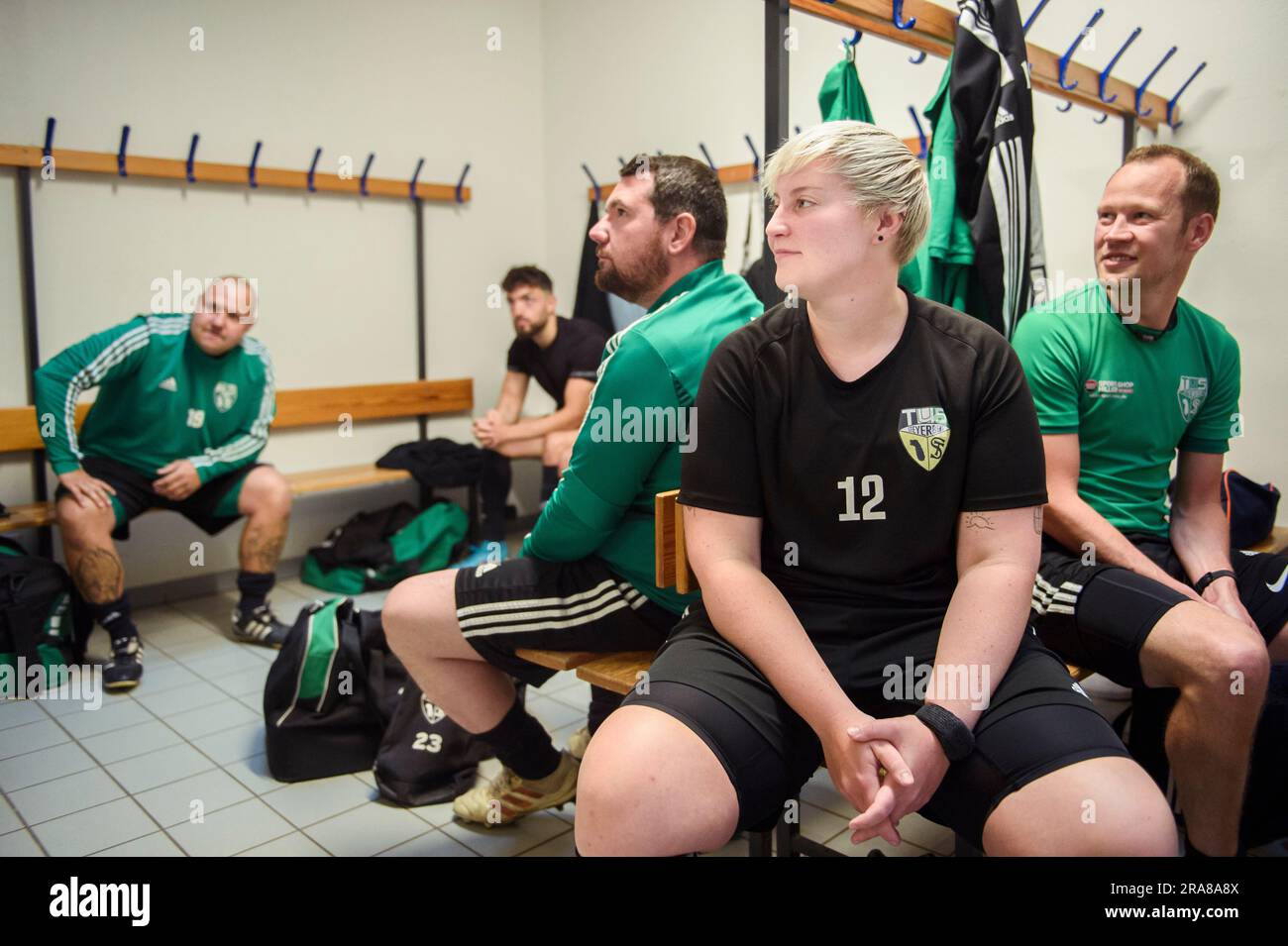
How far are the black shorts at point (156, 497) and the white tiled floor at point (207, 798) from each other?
695mm

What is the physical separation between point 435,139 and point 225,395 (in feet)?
6.38

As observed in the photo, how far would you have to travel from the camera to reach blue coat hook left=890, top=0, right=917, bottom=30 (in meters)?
1.94

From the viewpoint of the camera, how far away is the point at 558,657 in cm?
174

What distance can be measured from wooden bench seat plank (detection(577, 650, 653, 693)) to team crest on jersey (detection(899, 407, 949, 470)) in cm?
Result: 60

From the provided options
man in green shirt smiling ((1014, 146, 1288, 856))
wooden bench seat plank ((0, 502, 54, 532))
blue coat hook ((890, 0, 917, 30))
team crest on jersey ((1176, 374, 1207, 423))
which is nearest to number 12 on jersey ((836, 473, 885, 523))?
man in green shirt smiling ((1014, 146, 1288, 856))

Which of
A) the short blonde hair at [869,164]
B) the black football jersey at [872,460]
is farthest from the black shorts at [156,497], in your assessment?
the short blonde hair at [869,164]

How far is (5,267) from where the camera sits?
3.49 meters

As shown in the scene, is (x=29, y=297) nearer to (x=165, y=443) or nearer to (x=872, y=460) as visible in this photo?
(x=165, y=443)

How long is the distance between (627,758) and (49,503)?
3.20 metres

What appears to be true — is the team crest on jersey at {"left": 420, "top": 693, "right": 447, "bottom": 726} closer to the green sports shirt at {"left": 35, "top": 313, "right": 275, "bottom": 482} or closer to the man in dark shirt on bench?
the green sports shirt at {"left": 35, "top": 313, "right": 275, "bottom": 482}

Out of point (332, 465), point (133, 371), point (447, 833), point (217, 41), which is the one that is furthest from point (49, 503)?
point (447, 833)

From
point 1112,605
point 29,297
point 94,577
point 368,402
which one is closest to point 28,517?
point 94,577

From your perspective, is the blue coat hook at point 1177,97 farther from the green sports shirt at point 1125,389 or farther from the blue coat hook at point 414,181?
the blue coat hook at point 414,181

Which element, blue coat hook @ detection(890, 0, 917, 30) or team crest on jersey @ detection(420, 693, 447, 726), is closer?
blue coat hook @ detection(890, 0, 917, 30)
